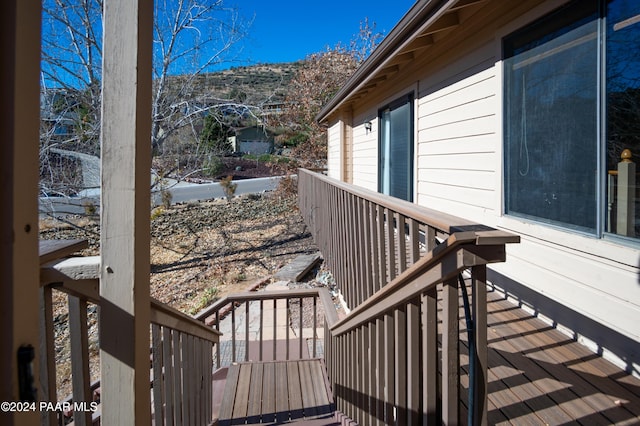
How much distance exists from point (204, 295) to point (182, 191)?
16517 millimetres

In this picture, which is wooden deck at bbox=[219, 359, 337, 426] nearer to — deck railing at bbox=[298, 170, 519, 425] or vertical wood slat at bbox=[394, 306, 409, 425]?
deck railing at bbox=[298, 170, 519, 425]

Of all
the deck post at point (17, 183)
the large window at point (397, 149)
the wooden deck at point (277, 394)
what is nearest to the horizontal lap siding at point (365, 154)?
the large window at point (397, 149)

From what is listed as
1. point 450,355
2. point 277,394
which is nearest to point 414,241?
point 450,355

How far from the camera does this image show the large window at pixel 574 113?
2.38 meters

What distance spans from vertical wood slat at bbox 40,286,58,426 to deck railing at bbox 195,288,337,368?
2.83 metres

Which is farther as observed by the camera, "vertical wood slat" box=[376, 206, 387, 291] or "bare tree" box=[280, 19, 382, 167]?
"bare tree" box=[280, 19, 382, 167]

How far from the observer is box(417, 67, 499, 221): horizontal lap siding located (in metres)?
3.85

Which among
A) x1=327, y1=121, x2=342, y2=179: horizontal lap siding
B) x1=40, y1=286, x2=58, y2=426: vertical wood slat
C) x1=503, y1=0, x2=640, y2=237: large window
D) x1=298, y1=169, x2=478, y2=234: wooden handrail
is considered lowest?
x1=40, y1=286, x2=58, y2=426: vertical wood slat

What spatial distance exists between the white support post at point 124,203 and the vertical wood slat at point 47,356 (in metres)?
0.18

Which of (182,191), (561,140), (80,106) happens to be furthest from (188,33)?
(182,191)

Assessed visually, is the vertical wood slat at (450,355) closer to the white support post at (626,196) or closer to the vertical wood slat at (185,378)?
the white support post at (626,196)

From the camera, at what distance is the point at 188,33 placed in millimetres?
10516

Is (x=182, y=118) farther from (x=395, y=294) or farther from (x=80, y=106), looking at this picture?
(x=395, y=294)

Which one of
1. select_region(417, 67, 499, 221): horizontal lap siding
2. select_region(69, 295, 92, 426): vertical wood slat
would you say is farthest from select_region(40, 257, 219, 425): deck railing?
select_region(417, 67, 499, 221): horizontal lap siding
